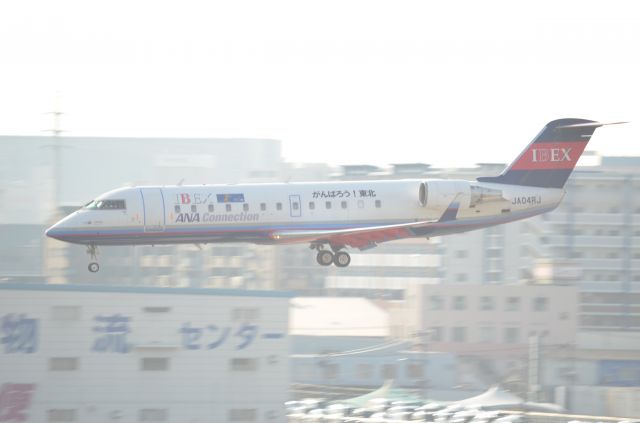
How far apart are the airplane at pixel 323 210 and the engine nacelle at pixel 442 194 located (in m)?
0.04

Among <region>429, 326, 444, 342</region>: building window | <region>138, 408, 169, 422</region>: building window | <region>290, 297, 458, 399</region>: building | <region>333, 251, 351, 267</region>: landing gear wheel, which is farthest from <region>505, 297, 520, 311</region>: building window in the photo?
<region>138, 408, 169, 422</region>: building window

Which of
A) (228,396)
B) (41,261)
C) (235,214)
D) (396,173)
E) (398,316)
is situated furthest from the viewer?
(396,173)

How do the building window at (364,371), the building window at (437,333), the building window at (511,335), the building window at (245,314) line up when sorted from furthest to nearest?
the building window at (511,335) → the building window at (437,333) → the building window at (364,371) → the building window at (245,314)

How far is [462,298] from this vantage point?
248 ft

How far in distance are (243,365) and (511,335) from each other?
3823 cm

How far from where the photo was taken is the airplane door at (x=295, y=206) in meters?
39.2

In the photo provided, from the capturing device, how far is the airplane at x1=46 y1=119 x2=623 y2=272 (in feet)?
126

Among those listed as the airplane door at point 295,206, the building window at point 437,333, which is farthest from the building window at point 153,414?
the building window at point 437,333

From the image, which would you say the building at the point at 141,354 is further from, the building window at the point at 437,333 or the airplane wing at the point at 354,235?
the building window at the point at 437,333

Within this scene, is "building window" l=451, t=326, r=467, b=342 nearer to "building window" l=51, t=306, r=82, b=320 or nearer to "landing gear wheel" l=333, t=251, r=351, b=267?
"landing gear wheel" l=333, t=251, r=351, b=267

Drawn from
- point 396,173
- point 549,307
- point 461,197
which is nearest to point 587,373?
point 549,307

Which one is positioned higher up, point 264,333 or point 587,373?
point 264,333

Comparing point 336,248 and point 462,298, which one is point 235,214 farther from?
point 462,298

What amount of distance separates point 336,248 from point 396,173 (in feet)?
272
